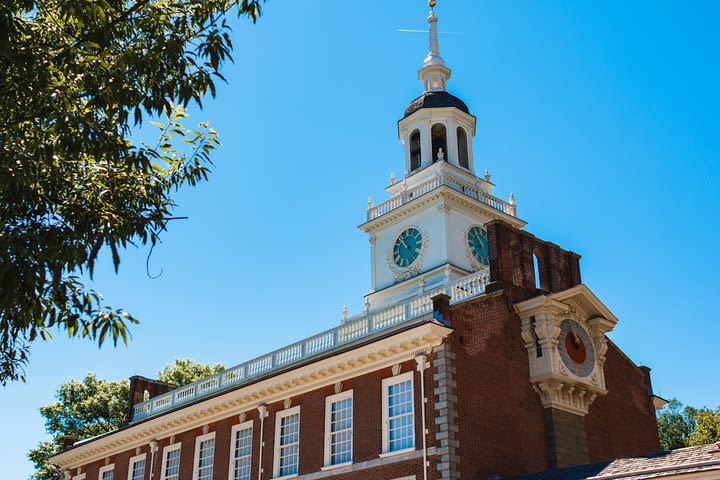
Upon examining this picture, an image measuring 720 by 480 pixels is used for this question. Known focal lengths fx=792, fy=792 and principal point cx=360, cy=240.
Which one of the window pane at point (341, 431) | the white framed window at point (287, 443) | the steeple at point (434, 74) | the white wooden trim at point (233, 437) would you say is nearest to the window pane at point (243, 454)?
the white wooden trim at point (233, 437)

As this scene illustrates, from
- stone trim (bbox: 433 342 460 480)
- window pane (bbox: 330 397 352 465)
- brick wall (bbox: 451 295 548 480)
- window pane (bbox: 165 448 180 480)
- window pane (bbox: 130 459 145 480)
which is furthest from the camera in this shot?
window pane (bbox: 130 459 145 480)

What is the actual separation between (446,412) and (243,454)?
10518 millimetres

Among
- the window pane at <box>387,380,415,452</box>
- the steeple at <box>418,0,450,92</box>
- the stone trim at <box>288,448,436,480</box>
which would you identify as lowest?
the stone trim at <box>288,448,436,480</box>

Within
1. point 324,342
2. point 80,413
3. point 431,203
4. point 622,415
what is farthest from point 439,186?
point 80,413

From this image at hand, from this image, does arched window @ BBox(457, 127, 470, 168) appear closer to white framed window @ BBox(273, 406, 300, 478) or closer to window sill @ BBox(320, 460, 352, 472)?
white framed window @ BBox(273, 406, 300, 478)

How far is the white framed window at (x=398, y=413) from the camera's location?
2334 cm

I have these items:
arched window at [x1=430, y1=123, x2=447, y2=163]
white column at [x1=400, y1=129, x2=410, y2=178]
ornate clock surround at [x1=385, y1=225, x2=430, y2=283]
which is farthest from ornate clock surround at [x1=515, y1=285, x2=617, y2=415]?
white column at [x1=400, y1=129, x2=410, y2=178]

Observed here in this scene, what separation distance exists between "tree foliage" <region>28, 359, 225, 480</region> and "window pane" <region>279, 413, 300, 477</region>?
2915 centimetres

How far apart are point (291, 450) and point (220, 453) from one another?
444cm

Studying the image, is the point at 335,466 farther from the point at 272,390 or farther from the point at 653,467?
the point at 653,467

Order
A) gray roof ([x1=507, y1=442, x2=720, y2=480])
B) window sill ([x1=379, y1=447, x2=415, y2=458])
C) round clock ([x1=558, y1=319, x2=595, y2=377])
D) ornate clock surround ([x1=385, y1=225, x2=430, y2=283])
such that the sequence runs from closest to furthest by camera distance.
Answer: gray roof ([x1=507, y1=442, x2=720, y2=480]) < window sill ([x1=379, y1=447, x2=415, y2=458]) < round clock ([x1=558, y1=319, x2=595, y2=377]) < ornate clock surround ([x1=385, y1=225, x2=430, y2=283])

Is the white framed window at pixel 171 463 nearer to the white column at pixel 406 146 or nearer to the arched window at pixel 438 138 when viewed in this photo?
the white column at pixel 406 146

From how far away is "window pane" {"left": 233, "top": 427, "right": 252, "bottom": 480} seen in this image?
29188 mm

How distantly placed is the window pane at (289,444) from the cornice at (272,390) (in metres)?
0.93
